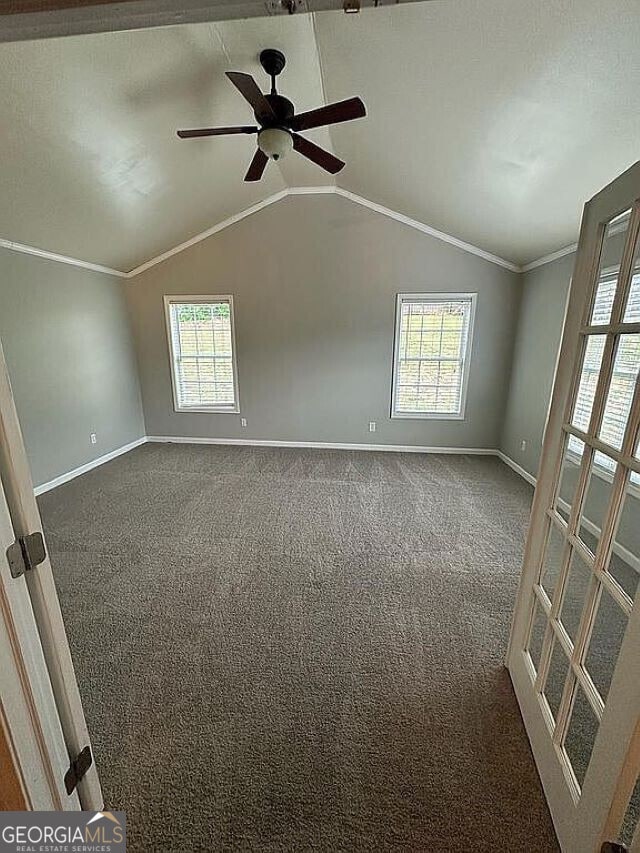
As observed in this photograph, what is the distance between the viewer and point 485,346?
15.3ft

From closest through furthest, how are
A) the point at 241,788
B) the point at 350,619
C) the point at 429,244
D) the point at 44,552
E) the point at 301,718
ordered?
the point at 44,552 → the point at 241,788 → the point at 301,718 → the point at 350,619 → the point at 429,244

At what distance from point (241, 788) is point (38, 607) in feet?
3.32

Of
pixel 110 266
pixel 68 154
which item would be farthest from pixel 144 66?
pixel 110 266

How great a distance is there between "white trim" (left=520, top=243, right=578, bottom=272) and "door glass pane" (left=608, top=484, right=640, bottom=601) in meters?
2.99

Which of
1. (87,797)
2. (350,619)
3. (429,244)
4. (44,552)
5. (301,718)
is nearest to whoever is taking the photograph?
(44,552)

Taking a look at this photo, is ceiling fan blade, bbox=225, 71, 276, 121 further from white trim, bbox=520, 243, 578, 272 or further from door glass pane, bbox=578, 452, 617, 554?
white trim, bbox=520, 243, 578, 272

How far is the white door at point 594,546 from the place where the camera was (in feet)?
2.93

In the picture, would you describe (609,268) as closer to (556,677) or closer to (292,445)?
(556,677)

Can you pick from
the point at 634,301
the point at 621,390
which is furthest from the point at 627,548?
the point at 634,301

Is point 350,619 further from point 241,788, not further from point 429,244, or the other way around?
point 429,244

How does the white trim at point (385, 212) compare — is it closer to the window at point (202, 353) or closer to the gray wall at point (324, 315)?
the gray wall at point (324, 315)

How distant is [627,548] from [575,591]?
0.74ft

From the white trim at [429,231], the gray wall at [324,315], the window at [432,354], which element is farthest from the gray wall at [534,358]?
the window at [432,354]

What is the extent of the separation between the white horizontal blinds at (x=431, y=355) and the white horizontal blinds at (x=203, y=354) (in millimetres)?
2417
